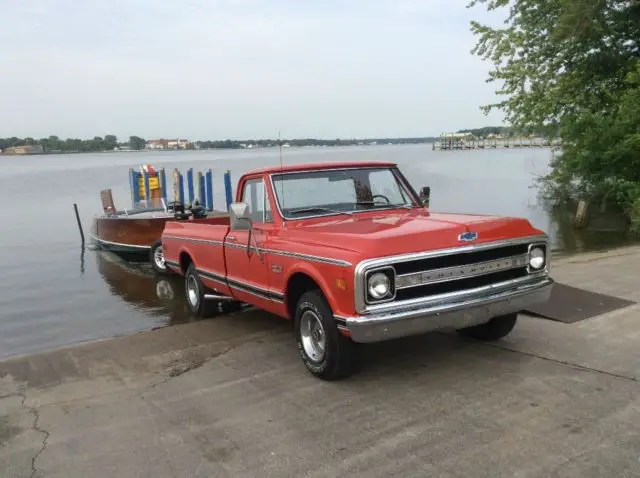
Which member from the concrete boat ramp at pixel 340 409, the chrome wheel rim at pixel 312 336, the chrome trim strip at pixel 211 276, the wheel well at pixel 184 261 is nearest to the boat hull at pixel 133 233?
the wheel well at pixel 184 261

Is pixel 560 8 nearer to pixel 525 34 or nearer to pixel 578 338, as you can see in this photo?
pixel 525 34

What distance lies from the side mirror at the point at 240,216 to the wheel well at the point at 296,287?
2.97 feet

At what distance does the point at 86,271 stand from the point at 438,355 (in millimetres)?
11429

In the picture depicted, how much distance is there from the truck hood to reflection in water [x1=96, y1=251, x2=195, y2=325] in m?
3.99

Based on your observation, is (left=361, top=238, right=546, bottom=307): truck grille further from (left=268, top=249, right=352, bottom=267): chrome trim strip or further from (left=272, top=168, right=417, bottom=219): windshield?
(left=272, top=168, right=417, bottom=219): windshield

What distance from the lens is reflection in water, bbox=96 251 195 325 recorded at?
9.84m

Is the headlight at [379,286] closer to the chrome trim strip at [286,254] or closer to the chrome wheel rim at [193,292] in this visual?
the chrome trim strip at [286,254]

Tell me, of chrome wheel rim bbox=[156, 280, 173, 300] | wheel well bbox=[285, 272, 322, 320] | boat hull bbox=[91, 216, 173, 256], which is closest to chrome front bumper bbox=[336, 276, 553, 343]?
wheel well bbox=[285, 272, 322, 320]

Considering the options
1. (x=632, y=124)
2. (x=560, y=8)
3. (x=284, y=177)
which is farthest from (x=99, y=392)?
(x=560, y=8)

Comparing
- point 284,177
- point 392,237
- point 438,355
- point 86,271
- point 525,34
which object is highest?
point 525,34

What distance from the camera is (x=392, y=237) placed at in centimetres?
456

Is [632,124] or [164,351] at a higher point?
[632,124]

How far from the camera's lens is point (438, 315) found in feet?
14.9

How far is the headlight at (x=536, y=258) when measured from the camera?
5215 millimetres
